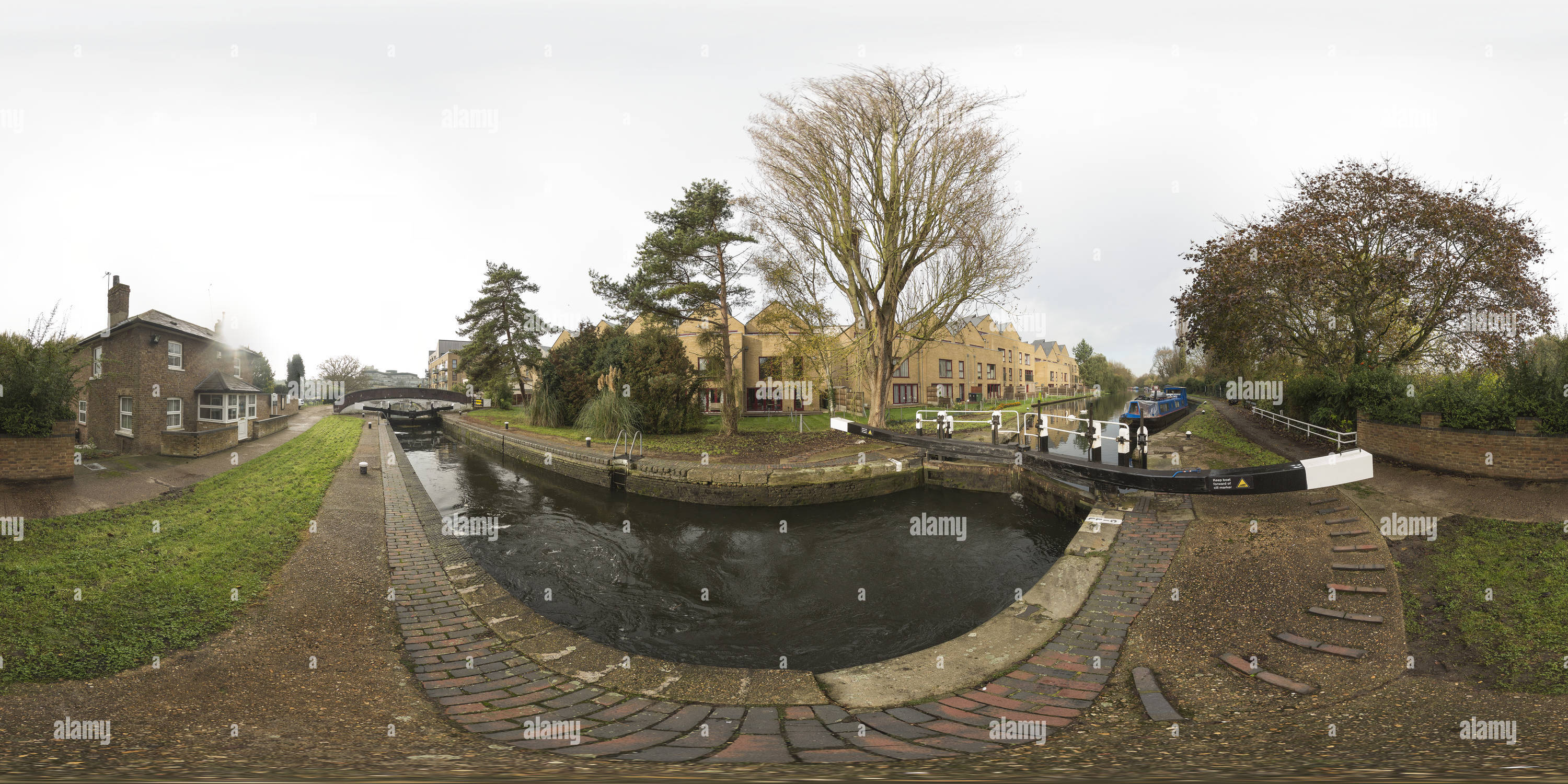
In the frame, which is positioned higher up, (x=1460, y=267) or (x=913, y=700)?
(x=1460, y=267)

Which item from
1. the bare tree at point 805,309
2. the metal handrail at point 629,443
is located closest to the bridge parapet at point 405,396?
the metal handrail at point 629,443

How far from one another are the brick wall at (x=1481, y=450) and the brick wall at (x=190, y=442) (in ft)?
104

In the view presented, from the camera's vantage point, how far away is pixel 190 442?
690 inches

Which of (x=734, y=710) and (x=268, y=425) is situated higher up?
(x=268, y=425)

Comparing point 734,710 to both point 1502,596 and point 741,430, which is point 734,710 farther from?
point 741,430

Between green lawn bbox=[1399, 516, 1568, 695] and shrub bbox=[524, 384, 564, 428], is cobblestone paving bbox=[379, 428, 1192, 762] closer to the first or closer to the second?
green lawn bbox=[1399, 516, 1568, 695]

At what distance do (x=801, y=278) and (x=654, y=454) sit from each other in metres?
8.52

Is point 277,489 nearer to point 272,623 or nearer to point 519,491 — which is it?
point 519,491

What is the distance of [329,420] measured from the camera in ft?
118

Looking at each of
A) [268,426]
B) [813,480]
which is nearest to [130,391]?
[268,426]

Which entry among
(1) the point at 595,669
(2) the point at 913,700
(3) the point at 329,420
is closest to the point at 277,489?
(1) the point at 595,669

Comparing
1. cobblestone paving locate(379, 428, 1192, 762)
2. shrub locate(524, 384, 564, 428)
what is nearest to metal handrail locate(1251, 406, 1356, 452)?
cobblestone paving locate(379, 428, 1192, 762)

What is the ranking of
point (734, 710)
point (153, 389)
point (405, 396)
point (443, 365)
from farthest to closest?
point (443, 365) < point (405, 396) < point (153, 389) < point (734, 710)

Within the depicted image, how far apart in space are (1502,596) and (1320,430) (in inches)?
412
